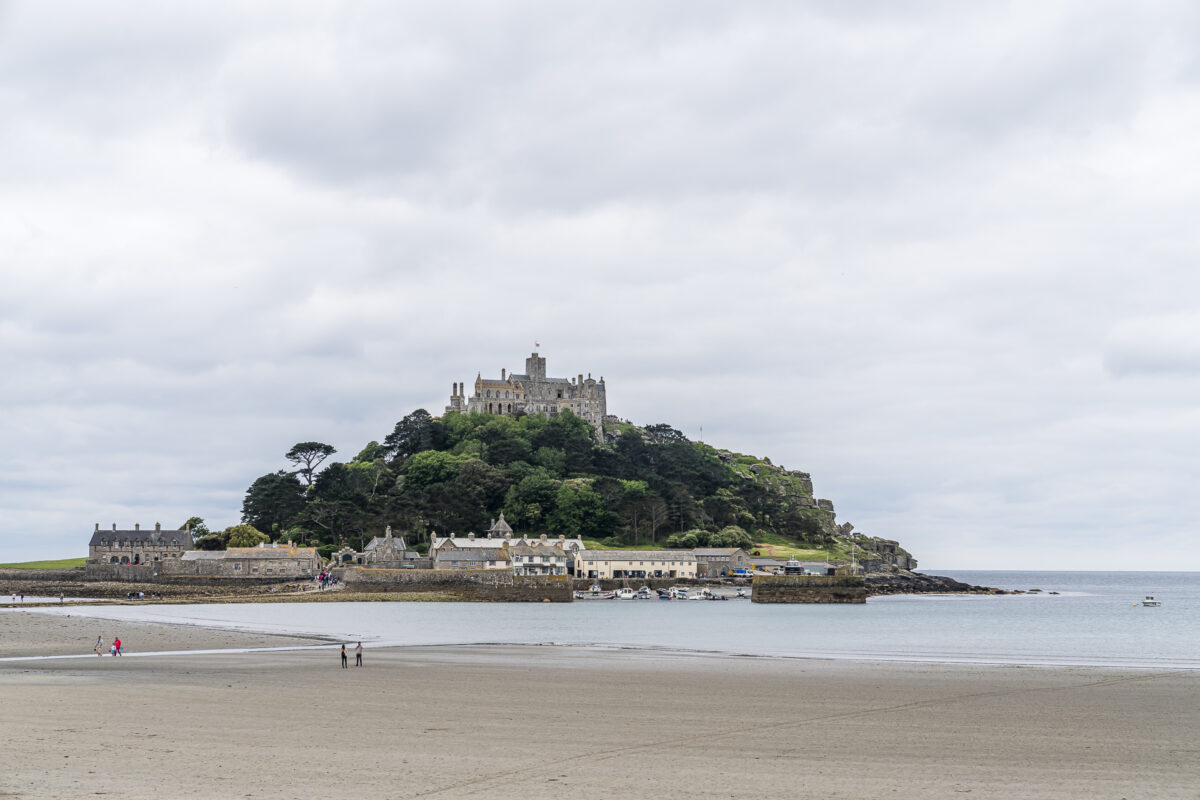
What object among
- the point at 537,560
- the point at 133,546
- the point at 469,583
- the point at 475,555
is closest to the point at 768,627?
the point at 469,583

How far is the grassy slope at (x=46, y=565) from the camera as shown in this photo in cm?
10217

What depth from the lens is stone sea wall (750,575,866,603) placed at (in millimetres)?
79125

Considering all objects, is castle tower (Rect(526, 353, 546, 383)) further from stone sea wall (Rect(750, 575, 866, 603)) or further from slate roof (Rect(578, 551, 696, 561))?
stone sea wall (Rect(750, 575, 866, 603))

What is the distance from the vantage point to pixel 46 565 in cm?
10700

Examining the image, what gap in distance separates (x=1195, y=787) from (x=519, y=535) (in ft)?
327

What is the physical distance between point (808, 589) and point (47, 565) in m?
80.0

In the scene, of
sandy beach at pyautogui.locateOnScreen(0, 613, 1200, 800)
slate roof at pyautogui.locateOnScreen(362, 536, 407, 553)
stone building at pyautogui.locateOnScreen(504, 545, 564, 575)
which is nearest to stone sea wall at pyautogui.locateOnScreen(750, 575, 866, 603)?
stone building at pyautogui.locateOnScreen(504, 545, 564, 575)

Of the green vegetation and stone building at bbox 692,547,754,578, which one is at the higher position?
the green vegetation

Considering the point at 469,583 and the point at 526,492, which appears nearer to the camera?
the point at 469,583

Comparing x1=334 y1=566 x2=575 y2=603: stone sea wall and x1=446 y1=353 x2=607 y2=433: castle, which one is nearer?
x1=334 y1=566 x2=575 y2=603: stone sea wall

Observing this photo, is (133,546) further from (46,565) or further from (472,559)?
(472,559)

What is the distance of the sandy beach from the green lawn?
282 ft

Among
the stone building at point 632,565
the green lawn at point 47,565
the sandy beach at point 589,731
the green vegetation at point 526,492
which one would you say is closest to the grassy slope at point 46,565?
the green lawn at point 47,565

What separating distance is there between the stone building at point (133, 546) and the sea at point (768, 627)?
30.5m
